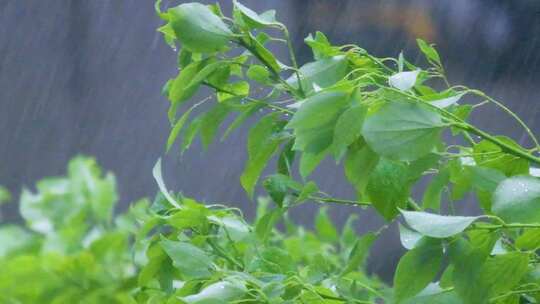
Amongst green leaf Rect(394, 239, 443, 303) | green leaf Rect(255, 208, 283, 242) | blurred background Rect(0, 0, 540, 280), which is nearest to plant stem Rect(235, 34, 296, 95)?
green leaf Rect(255, 208, 283, 242)

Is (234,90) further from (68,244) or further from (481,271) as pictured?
(68,244)

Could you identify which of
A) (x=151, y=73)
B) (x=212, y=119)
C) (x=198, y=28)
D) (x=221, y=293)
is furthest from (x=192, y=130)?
(x=151, y=73)

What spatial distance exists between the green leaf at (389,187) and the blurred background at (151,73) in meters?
3.00

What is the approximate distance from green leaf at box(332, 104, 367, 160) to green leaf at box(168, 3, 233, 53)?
0.15 m

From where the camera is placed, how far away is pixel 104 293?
16.2 inches

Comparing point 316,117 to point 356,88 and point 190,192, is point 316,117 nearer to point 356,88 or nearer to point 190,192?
point 356,88

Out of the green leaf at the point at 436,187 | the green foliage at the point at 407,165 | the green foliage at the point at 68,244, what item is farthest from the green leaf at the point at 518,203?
the green foliage at the point at 68,244

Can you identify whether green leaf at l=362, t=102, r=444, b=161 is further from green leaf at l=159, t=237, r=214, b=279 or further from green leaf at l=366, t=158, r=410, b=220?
green leaf at l=159, t=237, r=214, b=279

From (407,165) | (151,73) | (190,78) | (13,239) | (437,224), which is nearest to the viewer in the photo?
(13,239)

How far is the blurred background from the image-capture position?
3859 mm

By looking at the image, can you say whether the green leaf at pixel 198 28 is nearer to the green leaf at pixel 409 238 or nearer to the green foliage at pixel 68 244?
the green leaf at pixel 409 238

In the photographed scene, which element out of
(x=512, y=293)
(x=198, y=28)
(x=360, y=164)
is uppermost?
(x=198, y=28)

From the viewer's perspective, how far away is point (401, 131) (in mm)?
687

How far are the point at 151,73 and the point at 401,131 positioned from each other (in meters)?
3.38
